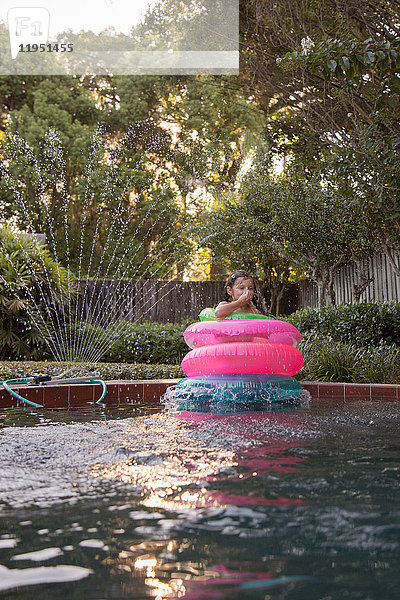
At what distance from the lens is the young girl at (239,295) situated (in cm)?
511

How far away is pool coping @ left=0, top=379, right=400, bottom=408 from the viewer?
16.2 ft

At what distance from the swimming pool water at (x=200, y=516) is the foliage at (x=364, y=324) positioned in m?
5.17

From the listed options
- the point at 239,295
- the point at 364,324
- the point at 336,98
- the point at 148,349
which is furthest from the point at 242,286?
the point at 148,349

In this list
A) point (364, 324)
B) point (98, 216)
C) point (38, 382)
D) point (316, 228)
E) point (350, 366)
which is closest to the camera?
point (38, 382)

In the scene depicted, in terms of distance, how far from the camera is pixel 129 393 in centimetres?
555

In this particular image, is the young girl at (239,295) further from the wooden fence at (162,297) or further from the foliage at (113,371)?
the wooden fence at (162,297)

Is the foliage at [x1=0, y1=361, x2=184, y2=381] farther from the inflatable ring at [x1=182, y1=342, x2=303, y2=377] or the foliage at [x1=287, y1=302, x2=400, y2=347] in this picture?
the foliage at [x1=287, y1=302, x2=400, y2=347]

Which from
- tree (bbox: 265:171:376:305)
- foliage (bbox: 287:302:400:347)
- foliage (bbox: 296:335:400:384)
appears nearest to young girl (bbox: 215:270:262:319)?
foliage (bbox: 296:335:400:384)

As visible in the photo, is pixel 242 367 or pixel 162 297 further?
pixel 162 297

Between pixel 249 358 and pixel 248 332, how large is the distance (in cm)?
25

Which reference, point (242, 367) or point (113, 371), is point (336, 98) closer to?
point (113, 371)

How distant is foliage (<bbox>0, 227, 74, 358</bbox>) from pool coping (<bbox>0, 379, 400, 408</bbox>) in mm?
4806

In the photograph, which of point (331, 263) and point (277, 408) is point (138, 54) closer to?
point (331, 263)

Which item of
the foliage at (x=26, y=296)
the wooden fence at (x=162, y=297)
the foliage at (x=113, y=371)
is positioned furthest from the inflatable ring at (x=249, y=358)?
the wooden fence at (x=162, y=297)
